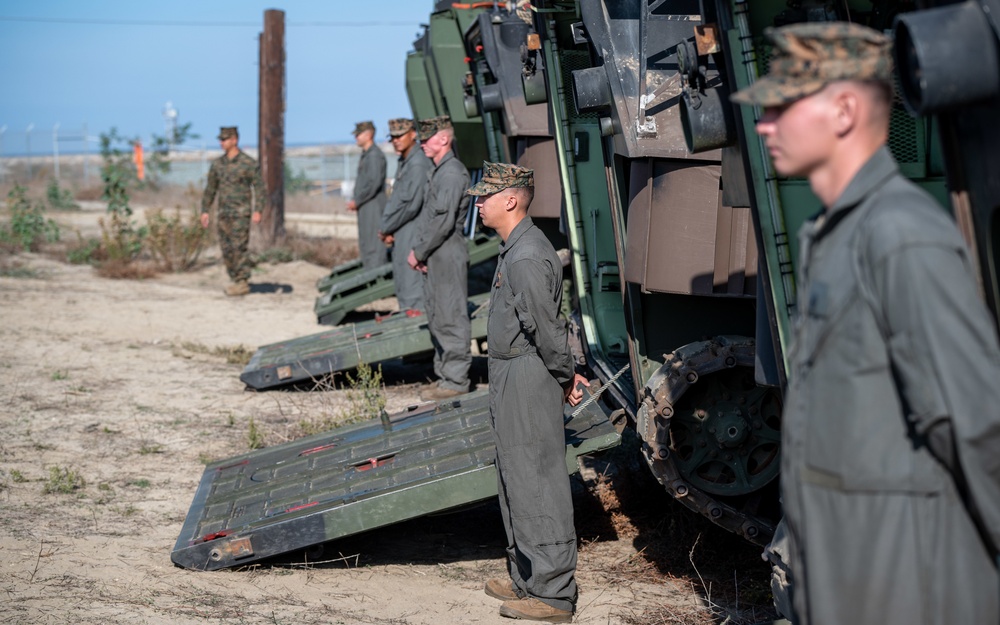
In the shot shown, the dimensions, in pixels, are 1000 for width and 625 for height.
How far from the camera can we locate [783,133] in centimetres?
268

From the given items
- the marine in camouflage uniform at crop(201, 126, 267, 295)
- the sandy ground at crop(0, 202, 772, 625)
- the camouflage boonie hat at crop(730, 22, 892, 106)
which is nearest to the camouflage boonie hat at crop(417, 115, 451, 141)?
the sandy ground at crop(0, 202, 772, 625)

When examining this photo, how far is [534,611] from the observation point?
5152mm

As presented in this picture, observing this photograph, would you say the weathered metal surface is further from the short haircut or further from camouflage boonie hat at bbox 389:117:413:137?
camouflage boonie hat at bbox 389:117:413:137

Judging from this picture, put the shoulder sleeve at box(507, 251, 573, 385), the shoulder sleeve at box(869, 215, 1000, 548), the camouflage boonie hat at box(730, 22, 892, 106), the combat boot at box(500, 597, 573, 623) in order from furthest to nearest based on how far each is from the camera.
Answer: the combat boot at box(500, 597, 573, 623) < the shoulder sleeve at box(507, 251, 573, 385) < the camouflage boonie hat at box(730, 22, 892, 106) < the shoulder sleeve at box(869, 215, 1000, 548)

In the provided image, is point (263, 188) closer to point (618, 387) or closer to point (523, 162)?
point (523, 162)

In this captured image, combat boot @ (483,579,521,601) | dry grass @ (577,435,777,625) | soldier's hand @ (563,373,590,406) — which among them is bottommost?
dry grass @ (577,435,777,625)

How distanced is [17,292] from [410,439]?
32.9ft

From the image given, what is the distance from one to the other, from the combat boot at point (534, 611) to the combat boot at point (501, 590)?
175 mm

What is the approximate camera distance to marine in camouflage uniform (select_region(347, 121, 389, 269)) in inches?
525

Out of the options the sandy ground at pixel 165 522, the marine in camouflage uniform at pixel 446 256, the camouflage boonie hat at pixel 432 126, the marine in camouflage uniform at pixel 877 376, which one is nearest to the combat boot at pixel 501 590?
the sandy ground at pixel 165 522

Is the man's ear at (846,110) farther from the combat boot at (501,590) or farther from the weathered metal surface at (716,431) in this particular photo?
the combat boot at (501,590)

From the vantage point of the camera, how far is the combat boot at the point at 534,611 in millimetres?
5156

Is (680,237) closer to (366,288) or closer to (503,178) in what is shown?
(503,178)

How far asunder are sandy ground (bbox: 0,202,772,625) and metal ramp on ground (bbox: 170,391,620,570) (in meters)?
0.20
